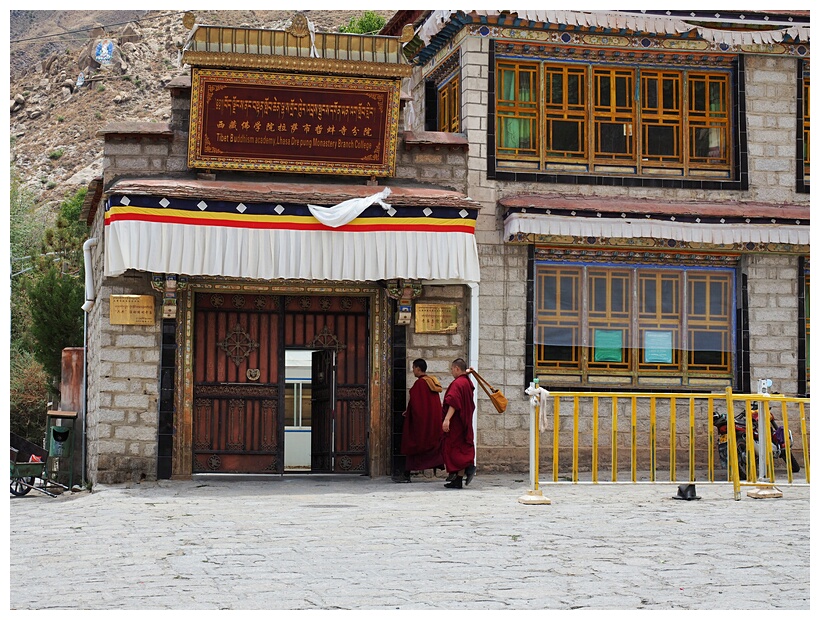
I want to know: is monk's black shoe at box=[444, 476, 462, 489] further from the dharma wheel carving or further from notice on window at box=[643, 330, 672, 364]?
notice on window at box=[643, 330, 672, 364]

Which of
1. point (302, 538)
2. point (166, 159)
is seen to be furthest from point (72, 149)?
point (302, 538)

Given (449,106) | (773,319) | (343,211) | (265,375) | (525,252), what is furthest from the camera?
(449,106)

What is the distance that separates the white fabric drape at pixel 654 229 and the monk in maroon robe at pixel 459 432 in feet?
8.24

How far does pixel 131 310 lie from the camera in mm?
13969

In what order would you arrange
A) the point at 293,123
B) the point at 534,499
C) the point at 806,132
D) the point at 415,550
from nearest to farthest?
the point at 415,550, the point at 534,499, the point at 293,123, the point at 806,132

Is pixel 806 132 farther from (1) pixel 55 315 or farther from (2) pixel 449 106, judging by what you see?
(1) pixel 55 315

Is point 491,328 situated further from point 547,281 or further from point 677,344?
point 677,344

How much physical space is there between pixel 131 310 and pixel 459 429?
4129 millimetres

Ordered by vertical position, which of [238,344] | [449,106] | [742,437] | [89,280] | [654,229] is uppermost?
[449,106]

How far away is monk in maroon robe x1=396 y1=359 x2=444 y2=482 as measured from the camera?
13844mm

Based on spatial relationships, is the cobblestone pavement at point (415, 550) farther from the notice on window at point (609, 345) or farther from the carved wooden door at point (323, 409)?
the notice on window at point (609, 345)

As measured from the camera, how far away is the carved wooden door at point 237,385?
1451 cm

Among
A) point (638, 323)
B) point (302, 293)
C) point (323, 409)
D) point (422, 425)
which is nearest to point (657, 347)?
point (638, 323)

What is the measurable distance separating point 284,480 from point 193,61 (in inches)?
202
